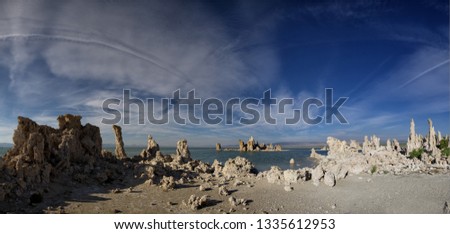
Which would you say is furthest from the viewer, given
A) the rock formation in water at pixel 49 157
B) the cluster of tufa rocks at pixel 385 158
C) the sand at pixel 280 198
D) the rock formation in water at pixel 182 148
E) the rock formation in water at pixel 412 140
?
the rock formation in water at pixel 412 140

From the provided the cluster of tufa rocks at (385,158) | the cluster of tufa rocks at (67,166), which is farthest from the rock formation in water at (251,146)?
the cluster of tufa rocks at (67,166)

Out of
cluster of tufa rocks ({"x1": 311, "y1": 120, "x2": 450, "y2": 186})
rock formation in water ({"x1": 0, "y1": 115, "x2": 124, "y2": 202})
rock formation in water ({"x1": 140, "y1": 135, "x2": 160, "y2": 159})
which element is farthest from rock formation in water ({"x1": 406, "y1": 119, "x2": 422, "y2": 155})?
rock formation in water ({"x1": 0, "y1": 115, "x2": 124, "y2": 202})

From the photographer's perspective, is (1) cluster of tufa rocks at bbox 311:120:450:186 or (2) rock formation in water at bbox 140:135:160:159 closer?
(1) cluster of tufa rocks at bbox 311:120:450:186

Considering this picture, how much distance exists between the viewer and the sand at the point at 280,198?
464 inches

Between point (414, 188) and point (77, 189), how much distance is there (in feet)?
51.9

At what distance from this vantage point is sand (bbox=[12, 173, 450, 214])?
11773 mm

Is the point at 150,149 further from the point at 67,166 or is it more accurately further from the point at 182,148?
the point at 67,166

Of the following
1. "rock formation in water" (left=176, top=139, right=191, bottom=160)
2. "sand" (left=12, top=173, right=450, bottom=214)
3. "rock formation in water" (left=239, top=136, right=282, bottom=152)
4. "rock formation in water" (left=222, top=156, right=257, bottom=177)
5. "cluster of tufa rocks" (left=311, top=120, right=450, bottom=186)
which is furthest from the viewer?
"rock formation in water" (left=239, top=136, right=282, bottom=152)

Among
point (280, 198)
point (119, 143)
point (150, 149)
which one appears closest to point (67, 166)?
point (119, 143)

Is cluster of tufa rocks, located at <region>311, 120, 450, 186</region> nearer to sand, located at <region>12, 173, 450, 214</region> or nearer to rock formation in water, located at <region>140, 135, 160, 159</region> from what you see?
sand, located at <region>12, 173, 450, 214</region>

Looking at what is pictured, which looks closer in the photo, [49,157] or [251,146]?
[49,157]

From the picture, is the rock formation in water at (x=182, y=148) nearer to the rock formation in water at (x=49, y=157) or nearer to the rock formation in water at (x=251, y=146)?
the rock formation in water at (x=49, y=157)

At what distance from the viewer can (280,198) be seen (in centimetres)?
1334
